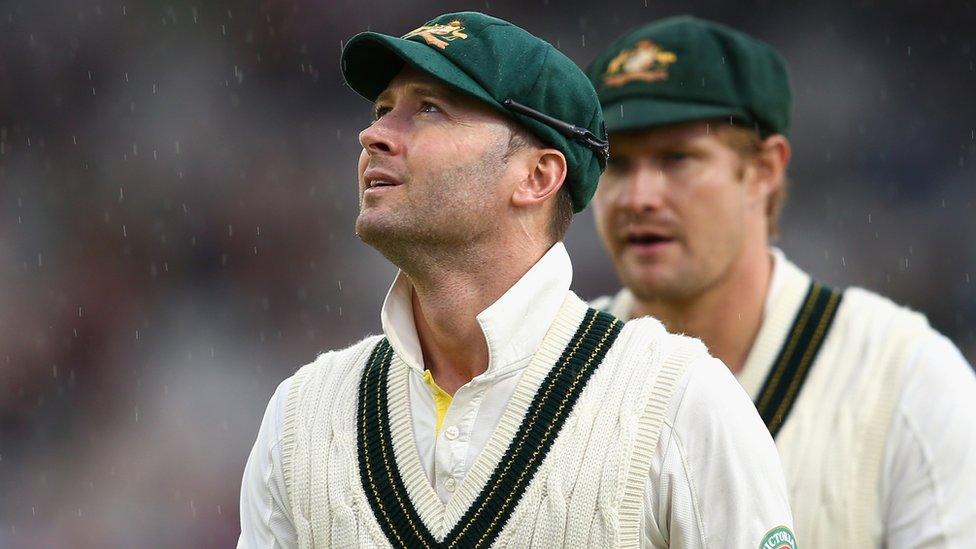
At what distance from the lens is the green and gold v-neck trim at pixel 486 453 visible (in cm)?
250

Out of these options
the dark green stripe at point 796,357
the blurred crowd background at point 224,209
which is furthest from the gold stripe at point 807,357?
the blurred crowd background at point 224,209

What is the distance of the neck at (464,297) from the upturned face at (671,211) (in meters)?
1.39

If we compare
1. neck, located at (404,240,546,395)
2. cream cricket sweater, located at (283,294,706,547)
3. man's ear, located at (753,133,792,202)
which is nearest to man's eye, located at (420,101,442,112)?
neck, located at (404,240,546,395)

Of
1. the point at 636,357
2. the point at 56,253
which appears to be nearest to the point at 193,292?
the point at 56,253

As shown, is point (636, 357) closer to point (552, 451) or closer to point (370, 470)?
point (552, 451)

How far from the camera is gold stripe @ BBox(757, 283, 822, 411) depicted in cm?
382

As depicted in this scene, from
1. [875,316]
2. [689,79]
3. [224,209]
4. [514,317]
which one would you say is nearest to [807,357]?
[875,316]

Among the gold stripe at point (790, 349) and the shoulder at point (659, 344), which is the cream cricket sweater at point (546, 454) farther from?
the gold stripe at point (790, 349)

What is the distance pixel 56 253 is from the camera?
7438mm

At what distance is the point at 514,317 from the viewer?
104 inches

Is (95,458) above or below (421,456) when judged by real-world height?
below

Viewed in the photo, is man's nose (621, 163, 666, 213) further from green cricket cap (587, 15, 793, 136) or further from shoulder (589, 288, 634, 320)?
shoulder (589, 288, 634, 320)

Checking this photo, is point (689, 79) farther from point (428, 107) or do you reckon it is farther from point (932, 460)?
point (428, 107)

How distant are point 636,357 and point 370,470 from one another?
0.54 metres
